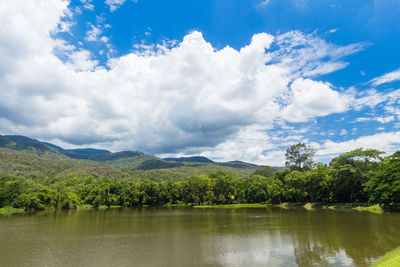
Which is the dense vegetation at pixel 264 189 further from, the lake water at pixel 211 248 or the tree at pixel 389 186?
the lake water at pixel 211 248

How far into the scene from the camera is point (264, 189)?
106m

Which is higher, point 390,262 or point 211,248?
point 390,262

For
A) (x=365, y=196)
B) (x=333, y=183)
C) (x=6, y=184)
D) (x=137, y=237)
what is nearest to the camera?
(x=137, y=237)

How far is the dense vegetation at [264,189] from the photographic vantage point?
62763mm

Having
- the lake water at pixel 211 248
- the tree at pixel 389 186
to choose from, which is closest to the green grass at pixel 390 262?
the lake water at pixel 211 248

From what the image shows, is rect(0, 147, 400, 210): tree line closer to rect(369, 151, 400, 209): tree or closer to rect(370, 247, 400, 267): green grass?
rect(369, 151, 400, 209): tree

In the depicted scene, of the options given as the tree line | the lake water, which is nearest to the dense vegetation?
the tree line

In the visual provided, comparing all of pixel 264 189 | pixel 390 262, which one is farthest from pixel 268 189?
pixel 390 262

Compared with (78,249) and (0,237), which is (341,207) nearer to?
(78,249)

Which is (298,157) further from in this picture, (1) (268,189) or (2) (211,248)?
(2) (211,248)

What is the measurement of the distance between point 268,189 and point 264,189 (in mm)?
3099


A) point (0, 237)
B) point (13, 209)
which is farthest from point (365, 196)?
point (13, 209)

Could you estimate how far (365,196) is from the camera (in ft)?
237

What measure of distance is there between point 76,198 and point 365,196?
11601cm
